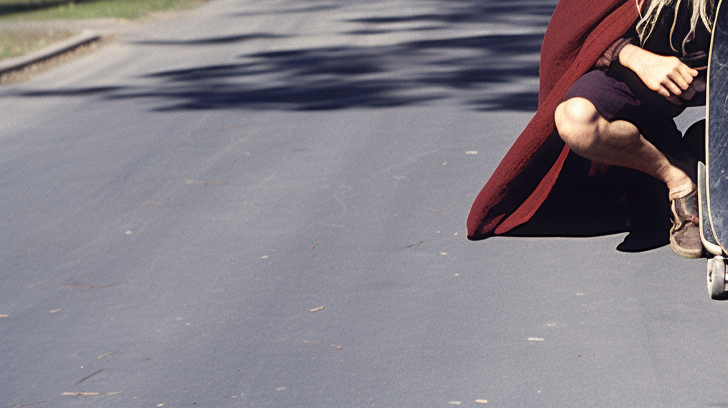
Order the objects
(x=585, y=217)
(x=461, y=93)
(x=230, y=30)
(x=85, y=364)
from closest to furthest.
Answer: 1. (x=85, y=364)
2. (x=585, y=217)
3. (x=461, y=93)
4. (x=230, y=30)

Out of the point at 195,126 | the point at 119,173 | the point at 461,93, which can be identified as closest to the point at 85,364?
the point at 119,173

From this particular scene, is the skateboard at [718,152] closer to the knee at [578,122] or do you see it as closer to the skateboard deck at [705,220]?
the skateboard deck at [705,220]

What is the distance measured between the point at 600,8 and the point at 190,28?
30.9 ft

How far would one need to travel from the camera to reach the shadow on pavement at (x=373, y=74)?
7180 millimetres

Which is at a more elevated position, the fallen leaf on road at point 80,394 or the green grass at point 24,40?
the green grass at point 24,40

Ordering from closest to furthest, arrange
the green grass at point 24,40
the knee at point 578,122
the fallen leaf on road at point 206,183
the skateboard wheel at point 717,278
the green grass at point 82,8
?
1. the skateboard wheel at point 717,278
2. the knee at point 578,122
3. the fallen leaf on road at point 206,183
4. the green grass at point 24,40
5. the green grass at point 82,8

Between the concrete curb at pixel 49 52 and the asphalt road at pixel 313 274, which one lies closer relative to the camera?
the asphalt road at pixel 313 274

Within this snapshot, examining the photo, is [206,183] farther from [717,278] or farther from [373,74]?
[373,74]

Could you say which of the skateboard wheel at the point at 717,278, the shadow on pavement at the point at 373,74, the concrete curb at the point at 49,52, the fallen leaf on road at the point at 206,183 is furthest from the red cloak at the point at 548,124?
the concrete curb at the point at 49,52

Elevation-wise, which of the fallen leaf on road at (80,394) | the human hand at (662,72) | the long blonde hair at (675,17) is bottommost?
the fallen leaf on road at (80,394)

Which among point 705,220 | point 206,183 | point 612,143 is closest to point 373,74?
point 206,183

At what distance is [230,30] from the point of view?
11.8m

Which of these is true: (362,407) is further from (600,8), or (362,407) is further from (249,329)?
(600,8)

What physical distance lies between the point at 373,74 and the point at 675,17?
5058 mm
